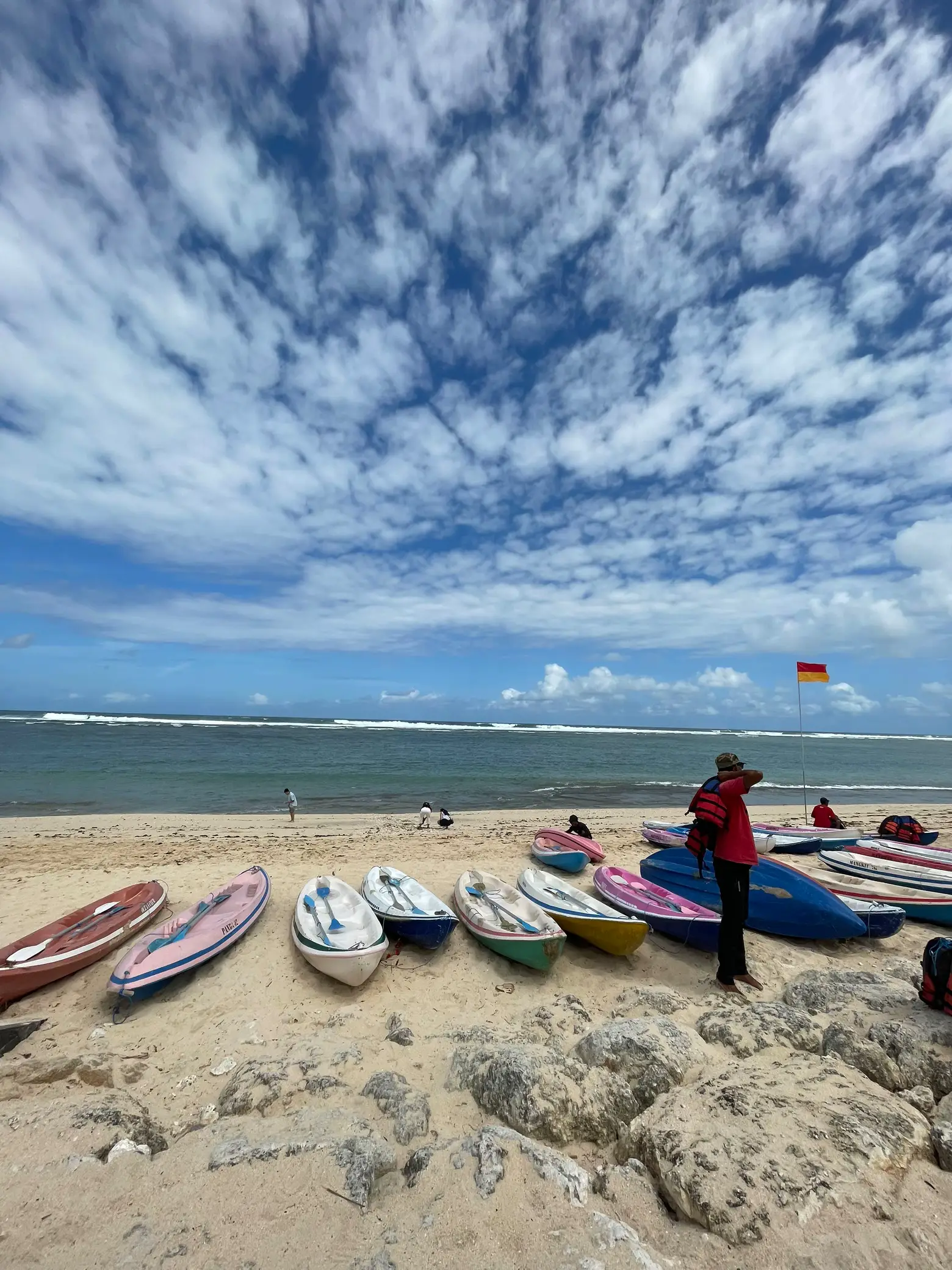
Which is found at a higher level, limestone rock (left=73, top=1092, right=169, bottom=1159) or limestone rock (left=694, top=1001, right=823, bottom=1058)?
limestone rock (left=694, top=1001, right=823, bottom=1058)

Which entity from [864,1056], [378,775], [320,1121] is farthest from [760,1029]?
[378,775]

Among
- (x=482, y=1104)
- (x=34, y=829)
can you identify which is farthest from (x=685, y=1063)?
(x=34, y=829)

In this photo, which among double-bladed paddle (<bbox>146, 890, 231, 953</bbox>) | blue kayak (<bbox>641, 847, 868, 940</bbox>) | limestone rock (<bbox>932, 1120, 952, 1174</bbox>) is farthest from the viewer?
blue kayak (<bbox>641, 847, 868, 940</bbox>)

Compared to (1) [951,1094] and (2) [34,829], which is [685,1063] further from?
(2) [34,829]

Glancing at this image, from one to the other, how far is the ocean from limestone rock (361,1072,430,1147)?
1808 centimetres

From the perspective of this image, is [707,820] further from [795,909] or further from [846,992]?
[795,909]

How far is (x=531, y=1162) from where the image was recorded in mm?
3062

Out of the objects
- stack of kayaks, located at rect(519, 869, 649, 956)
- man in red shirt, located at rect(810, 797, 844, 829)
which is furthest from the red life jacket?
man in red shirt, located at rect(810, 797, 844, 829)

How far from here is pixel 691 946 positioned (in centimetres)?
689

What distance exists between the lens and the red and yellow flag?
18453mm

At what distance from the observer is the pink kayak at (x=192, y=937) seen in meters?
5.77

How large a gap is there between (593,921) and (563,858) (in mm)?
4652

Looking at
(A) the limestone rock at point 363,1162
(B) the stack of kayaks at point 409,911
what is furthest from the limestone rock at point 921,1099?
(B) the stack of kayaks at point 409,911

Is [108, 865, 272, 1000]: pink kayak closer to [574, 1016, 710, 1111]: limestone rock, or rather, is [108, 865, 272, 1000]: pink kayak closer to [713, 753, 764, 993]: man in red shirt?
[574, 1016, 710, 1111]: limestone rock
